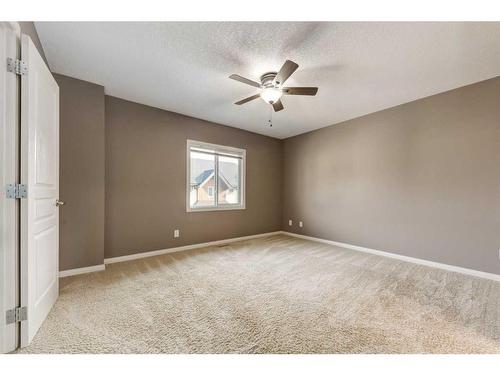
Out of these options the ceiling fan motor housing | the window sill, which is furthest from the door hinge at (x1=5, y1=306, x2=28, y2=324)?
the ceiling fan motor housing

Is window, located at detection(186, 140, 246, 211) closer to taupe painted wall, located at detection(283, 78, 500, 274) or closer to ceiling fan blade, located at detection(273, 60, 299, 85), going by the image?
taupe painted wall, located at detection(283, 78, 500, 274)

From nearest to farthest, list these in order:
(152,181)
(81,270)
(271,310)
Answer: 1. (271,310)
2. (81,270)
3. (152,181)

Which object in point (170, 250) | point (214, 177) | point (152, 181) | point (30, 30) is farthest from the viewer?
point (214, 177)

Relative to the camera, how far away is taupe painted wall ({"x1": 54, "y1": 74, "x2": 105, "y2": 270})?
2631mm

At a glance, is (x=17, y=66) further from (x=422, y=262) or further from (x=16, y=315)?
(x=422, y=262)

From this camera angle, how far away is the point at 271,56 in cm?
217

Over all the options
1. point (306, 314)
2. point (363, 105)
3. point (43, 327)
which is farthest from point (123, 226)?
point (363, 105)

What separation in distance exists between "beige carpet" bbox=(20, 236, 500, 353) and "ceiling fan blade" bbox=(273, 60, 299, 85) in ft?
7.29

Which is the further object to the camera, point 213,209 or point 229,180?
point 229,180

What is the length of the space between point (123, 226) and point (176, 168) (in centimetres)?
127

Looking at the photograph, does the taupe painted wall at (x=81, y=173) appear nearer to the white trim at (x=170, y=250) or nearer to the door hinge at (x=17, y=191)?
the white trim at (x=170, y=250)

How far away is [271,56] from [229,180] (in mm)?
2872

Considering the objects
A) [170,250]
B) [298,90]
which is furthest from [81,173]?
[298,90]

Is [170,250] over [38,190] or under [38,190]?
under
